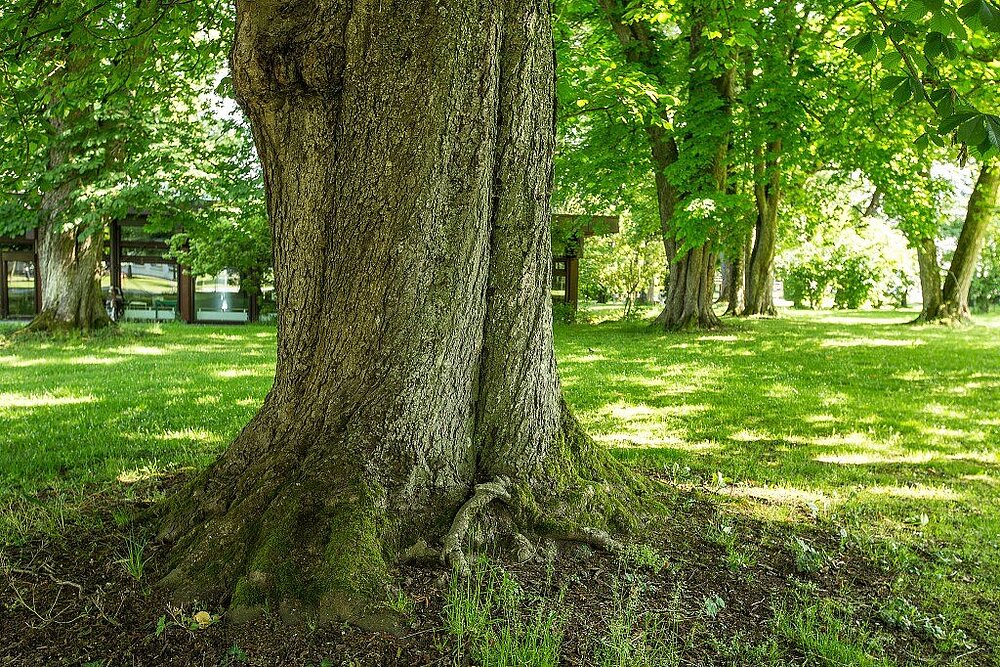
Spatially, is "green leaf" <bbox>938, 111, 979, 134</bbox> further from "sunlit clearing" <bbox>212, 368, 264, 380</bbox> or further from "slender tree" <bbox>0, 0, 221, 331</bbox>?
"sunlit clearing" <bbox>212, 368, 264, 380</bbox>

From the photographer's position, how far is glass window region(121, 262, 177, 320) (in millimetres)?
26750

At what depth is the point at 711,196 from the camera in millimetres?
16375

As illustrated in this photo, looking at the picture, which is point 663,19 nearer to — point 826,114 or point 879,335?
point 826,114

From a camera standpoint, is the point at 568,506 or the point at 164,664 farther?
the point at 568,506

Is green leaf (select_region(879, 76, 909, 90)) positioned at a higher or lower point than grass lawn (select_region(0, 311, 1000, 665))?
higher

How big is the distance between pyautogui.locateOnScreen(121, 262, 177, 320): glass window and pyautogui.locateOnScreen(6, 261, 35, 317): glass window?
3.49 metres

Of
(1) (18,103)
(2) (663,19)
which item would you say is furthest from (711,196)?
(1) (18,103)

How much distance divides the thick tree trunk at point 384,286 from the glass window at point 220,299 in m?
24.4

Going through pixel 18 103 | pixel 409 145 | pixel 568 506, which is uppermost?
pixel 18 103

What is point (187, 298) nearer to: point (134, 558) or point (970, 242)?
point (134, 558)

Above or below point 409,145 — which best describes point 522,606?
below

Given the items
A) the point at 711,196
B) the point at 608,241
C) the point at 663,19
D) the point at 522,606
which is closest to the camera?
the point at 522,606

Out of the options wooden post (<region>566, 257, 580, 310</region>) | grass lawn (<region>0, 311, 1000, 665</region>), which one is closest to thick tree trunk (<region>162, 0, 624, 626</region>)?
grass lawn (<region>0, 311, 1000, 665</region>)

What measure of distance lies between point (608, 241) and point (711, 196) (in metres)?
22.8
